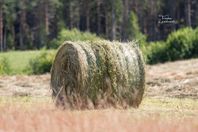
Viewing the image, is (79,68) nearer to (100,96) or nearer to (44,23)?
(100,96)

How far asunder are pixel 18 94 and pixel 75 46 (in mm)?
8255

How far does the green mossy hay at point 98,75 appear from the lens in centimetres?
1520

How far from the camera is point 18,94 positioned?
23.5m

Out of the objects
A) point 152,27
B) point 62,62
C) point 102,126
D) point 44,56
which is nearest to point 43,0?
point 152,27

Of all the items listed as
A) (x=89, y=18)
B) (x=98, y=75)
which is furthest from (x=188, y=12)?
(x=98, y=75)

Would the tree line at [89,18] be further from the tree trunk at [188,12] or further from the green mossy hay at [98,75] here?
the green mossy hay at [98,75]

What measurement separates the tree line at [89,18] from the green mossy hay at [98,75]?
55134 mm

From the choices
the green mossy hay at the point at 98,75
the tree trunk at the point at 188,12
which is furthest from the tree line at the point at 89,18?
the green mossy hay at the point at 98,75

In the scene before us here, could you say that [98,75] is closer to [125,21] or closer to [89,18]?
[125,21]

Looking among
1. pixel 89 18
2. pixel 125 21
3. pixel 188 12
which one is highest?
pixel 188 12

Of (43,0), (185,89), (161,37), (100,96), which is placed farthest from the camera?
(43,0)

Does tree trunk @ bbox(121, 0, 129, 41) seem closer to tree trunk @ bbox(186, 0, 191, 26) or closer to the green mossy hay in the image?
tree trunk @ bbox(186, 0, 191, 26)

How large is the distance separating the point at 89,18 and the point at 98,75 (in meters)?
74.9

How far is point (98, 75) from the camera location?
15.4 meters
